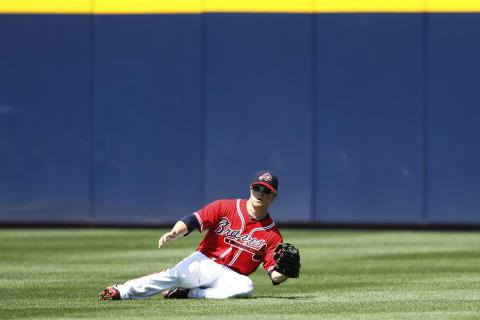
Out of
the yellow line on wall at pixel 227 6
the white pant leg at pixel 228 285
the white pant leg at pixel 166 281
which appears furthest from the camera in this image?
the yellow line on wall at pixel 227 6

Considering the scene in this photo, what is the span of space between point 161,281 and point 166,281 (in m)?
0.05

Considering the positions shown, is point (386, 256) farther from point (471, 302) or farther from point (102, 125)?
point (102, 125)

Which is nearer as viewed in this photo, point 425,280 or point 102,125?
point 425,280

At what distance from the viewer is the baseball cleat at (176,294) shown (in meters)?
10.1

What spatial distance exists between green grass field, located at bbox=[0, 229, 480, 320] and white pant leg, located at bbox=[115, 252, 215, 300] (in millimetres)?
120

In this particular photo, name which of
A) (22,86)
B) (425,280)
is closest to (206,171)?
(22,86)

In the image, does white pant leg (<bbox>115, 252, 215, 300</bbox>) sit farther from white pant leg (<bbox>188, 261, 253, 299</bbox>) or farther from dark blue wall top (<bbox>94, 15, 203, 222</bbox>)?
dark blue wall top (<bbox>94, 15, 203, 222</bbox>)

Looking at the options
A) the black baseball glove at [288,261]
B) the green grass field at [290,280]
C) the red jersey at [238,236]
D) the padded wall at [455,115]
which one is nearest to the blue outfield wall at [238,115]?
the padded wall at [455,115]

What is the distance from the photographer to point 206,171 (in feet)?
71.5

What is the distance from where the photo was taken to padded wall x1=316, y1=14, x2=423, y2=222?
69.9ft

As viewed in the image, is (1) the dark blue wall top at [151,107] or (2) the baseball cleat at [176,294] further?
(1) the dark blue wall top at [151,107]

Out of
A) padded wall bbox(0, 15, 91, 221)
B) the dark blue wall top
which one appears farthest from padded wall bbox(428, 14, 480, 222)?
padded wall bbox(0, 15, 91, 221)

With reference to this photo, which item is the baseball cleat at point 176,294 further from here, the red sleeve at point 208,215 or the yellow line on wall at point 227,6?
the yellow line on wall at point 227,6

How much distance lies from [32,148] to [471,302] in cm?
1405
